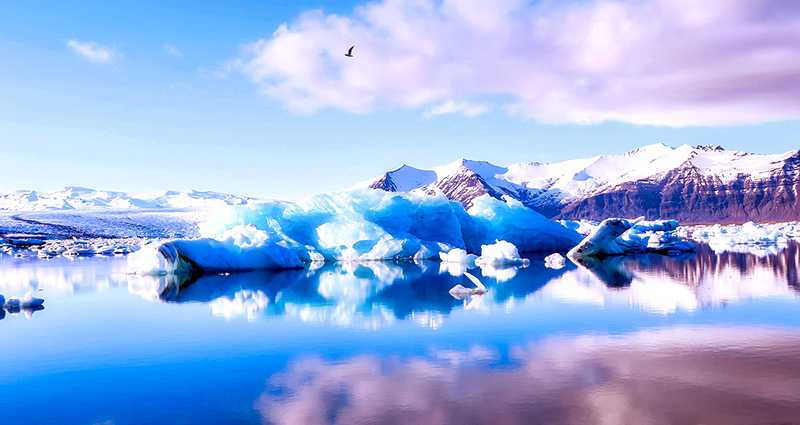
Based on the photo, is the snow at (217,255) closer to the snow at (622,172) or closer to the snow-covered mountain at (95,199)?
the snow at (622,172)

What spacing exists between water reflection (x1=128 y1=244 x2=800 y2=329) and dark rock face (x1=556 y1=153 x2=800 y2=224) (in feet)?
480

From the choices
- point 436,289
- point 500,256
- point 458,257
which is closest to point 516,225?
point 458,257

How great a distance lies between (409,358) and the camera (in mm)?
7367

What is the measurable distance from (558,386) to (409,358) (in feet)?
6.47

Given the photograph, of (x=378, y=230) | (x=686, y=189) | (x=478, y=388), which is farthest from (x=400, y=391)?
(x=686, y=189)

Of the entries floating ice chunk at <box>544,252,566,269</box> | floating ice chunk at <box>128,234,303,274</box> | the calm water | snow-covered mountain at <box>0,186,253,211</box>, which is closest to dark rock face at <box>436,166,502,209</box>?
snow-covered mountain at <box>0,186,253,211</box>

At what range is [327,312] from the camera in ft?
37.3

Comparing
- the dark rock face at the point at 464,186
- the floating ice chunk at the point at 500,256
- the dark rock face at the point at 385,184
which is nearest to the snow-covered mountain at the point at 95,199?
the dark rock face at the point at 385,184

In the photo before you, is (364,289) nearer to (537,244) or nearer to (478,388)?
(478,388)

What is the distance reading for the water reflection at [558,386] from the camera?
5.18 m

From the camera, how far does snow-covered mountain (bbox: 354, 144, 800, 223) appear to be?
154250mm

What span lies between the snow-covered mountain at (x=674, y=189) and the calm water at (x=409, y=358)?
132 m

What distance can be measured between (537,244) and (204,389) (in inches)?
1246

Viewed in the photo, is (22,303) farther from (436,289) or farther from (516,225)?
(516,225)
